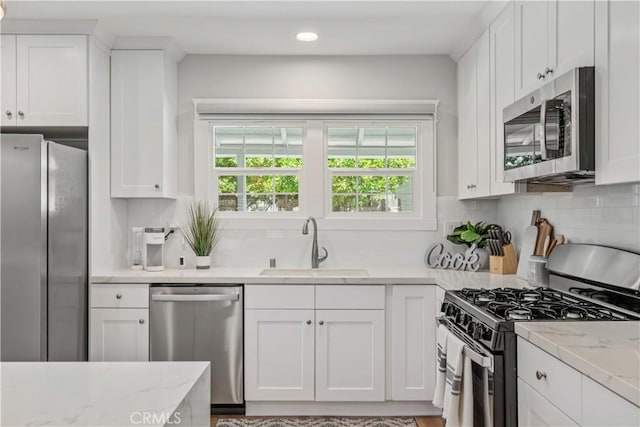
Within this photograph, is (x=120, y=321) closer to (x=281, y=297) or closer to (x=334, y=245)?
(x=281, y=297)

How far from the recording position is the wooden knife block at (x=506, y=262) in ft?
10.3

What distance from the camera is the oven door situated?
5.95 ft

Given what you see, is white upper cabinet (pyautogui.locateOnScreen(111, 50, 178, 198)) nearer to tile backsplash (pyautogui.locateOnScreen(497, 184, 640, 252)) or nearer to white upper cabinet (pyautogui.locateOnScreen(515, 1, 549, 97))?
white upper cabinet (pyautogui.locateOnScreen(515, 1, 549, 97))

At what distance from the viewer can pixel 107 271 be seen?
129 inches

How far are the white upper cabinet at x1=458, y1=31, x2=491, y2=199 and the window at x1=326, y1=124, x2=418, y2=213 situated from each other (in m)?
0.38

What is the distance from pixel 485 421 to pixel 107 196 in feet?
8.83

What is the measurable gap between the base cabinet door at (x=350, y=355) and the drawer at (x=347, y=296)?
38 mm

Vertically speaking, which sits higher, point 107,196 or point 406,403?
point 107,196

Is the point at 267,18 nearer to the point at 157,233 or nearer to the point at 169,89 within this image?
the point at 169,89

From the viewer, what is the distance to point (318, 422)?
308 centimetres

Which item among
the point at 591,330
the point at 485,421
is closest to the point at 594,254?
the point at 591,330

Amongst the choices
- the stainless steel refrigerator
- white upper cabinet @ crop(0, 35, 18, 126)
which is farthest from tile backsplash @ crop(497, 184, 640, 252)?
white upper cabinet @ crop(0, 35, 18, 126)

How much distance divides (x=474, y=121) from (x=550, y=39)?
107 cm

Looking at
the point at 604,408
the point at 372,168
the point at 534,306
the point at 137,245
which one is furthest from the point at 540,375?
the point at 137,245
